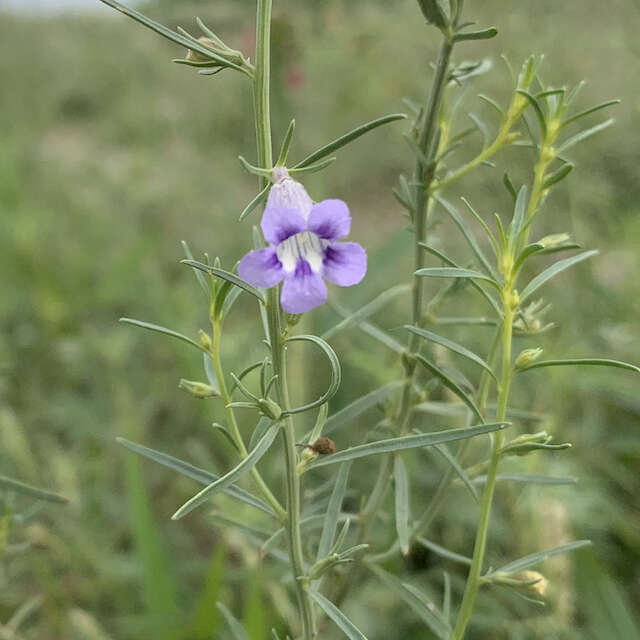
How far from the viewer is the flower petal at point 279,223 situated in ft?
2.31

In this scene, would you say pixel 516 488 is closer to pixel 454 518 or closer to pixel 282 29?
pixel 454 518

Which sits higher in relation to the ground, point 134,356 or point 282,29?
point 282,29

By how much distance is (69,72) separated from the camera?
21.2ft

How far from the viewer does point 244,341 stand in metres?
2.23

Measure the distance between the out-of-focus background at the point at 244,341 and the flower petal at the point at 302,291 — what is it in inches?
21.3

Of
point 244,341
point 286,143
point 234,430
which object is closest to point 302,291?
point 286,143

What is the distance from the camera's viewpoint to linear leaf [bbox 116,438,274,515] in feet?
2.82

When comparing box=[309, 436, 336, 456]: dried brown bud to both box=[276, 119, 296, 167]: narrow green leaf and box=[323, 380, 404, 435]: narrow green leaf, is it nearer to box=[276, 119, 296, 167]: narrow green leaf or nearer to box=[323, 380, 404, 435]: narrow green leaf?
box=[323, 380, 404, 435]: narrow green leaf

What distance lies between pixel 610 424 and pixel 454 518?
677mm

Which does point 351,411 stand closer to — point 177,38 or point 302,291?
point 302,291

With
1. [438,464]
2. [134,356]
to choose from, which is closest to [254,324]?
[134,356]

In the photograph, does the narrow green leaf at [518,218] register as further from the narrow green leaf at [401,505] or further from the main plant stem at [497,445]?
the narrow green leaf at [401,505]

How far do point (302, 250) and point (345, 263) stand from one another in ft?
0.17

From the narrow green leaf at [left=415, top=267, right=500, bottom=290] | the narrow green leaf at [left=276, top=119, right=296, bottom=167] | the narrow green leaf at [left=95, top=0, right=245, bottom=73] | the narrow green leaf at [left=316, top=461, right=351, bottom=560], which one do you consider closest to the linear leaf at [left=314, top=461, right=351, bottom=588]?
the narrow green leaf at [left=316, top=461, right=351, bottom=560]
